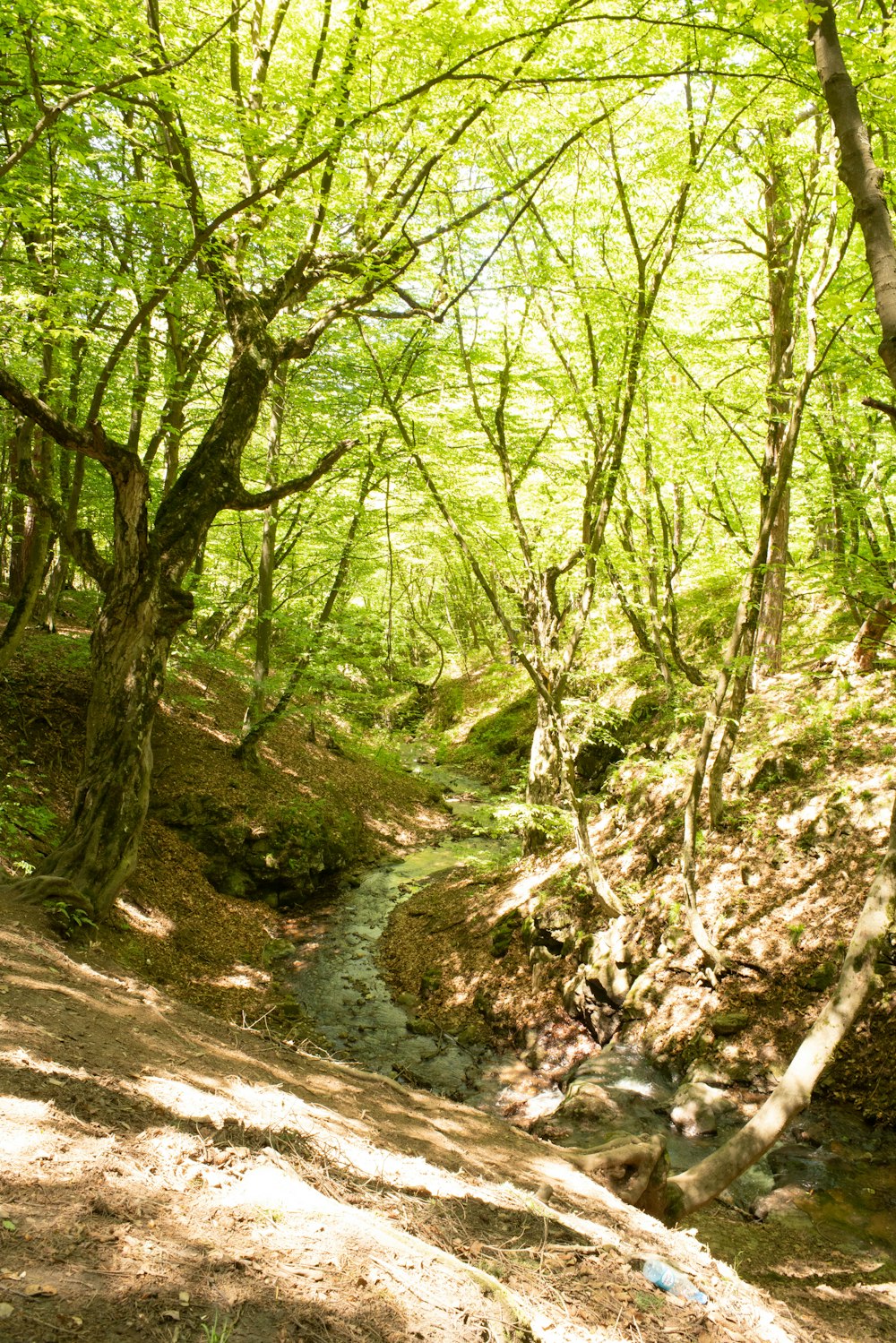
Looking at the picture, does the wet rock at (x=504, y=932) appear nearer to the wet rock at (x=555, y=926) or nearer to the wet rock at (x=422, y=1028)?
the wet rock at (x=555, y=926)

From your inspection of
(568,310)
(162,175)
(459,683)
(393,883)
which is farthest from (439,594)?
(162,175)

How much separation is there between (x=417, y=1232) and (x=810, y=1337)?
225 cm

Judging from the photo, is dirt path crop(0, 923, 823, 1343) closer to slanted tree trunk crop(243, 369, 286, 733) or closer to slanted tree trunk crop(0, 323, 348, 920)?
slanted tree trunk crop(0, 323, 348, 920)

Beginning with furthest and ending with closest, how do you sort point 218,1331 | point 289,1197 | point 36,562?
point 36,562 → point 289,1197 → point 218,1331

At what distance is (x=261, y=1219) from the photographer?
254 cm

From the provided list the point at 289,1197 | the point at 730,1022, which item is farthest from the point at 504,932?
the point at 289,1197

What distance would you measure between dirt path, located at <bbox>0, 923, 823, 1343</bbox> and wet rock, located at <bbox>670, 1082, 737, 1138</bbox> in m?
2.29

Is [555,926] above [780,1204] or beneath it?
above

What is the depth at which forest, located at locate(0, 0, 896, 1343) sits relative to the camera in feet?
10.5

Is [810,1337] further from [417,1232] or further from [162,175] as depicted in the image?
[162,175]

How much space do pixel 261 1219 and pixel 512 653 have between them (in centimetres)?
770

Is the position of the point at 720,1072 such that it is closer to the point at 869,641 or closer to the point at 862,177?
the point at 869,641

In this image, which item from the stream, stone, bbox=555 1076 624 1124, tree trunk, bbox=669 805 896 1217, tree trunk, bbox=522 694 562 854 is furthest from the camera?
tree trunk, bbox=522 694 562 854

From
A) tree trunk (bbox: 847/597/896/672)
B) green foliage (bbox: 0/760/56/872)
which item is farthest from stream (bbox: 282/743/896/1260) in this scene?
tree trunk (bbox: 847/597/896/672)
